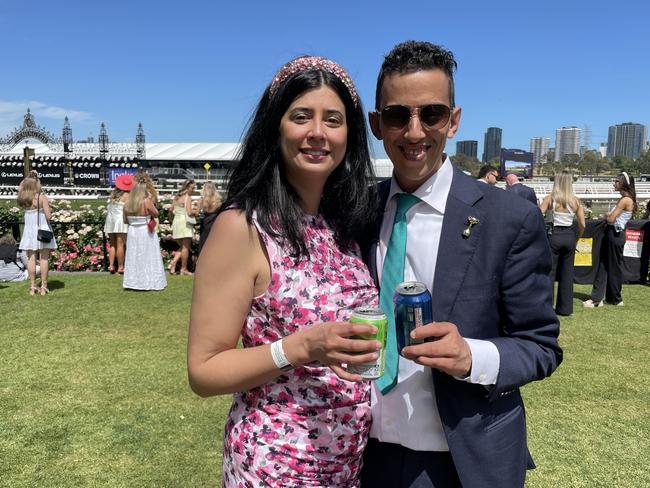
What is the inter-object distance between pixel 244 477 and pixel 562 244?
25.1 feet

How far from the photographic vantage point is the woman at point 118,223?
1064 cm

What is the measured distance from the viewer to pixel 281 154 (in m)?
1.84

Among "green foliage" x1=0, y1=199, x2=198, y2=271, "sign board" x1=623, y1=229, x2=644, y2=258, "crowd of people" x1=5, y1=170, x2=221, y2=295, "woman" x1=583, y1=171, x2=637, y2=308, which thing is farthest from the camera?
"green foliage" x1=0, y1=199, x2=198, y2=271

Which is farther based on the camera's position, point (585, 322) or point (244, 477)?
point (585, 322)

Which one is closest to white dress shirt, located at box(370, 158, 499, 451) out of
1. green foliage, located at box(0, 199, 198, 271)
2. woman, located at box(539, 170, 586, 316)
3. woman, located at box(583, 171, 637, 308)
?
woman, located at box(539, 170, 586, 316)

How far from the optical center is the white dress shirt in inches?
66.0

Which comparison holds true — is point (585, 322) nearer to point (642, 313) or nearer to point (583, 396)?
point (642, 313)

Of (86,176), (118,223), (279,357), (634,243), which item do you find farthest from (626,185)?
(86,176)

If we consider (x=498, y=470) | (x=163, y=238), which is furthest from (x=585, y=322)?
(x=163, y=238)

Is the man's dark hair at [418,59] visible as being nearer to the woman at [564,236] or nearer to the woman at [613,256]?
the woman at [564,236]

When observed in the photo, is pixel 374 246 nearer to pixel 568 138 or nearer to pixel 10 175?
pixel 10 175

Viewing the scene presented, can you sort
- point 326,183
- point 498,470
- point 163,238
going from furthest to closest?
point 163,238 < point 326,183 < point 498,470

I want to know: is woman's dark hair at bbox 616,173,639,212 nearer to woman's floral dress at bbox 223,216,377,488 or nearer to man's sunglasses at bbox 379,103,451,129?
man's sunglasses at bbox 379,103,451,129

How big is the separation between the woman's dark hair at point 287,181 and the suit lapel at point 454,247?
37 cm
